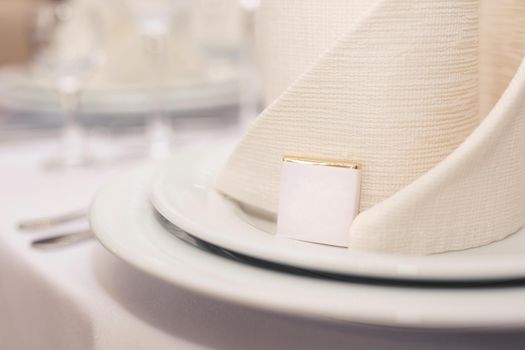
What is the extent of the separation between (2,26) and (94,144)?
2201mm

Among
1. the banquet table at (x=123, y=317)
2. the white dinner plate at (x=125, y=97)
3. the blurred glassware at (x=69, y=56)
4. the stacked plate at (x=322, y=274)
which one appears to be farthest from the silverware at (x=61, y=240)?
the white dinner plate at (x=125, y=97)

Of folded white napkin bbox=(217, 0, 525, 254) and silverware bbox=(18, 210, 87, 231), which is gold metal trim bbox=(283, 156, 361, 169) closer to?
folded white napkin bbox=(217, 0, 525, 254)

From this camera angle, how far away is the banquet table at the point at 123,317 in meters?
0.32

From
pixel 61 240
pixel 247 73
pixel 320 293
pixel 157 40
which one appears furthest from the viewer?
pixel 247 73

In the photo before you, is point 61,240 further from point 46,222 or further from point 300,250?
point 300,250

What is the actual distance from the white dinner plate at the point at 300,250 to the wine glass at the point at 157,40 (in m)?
0.37

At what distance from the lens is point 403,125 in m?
0.37

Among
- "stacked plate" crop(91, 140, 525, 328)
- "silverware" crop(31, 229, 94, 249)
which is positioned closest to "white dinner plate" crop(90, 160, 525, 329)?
"stacked plate" crop(91, 140, 525, 328)

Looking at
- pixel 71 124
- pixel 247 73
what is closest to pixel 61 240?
pixel 71 124

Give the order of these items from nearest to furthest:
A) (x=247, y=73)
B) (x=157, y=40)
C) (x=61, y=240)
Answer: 1. (x=61, y=240)
2. (x=157, y=40)
3. (x=247, y=73)

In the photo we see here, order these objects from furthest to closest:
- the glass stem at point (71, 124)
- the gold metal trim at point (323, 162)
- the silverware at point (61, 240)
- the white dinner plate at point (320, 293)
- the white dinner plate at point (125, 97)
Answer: the white dinner plate at point (125, 97) < the glass stem at point (71, 124) < the silverware at point (61, 240) < the gold metal trim at point (323, 162) < the white dinner plate at point (320, 293)

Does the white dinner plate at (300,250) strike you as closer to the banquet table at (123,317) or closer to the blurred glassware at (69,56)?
the banquet table at (123,317)

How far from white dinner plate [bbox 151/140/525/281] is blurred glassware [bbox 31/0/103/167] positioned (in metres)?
0.36

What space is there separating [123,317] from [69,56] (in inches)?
21.5
